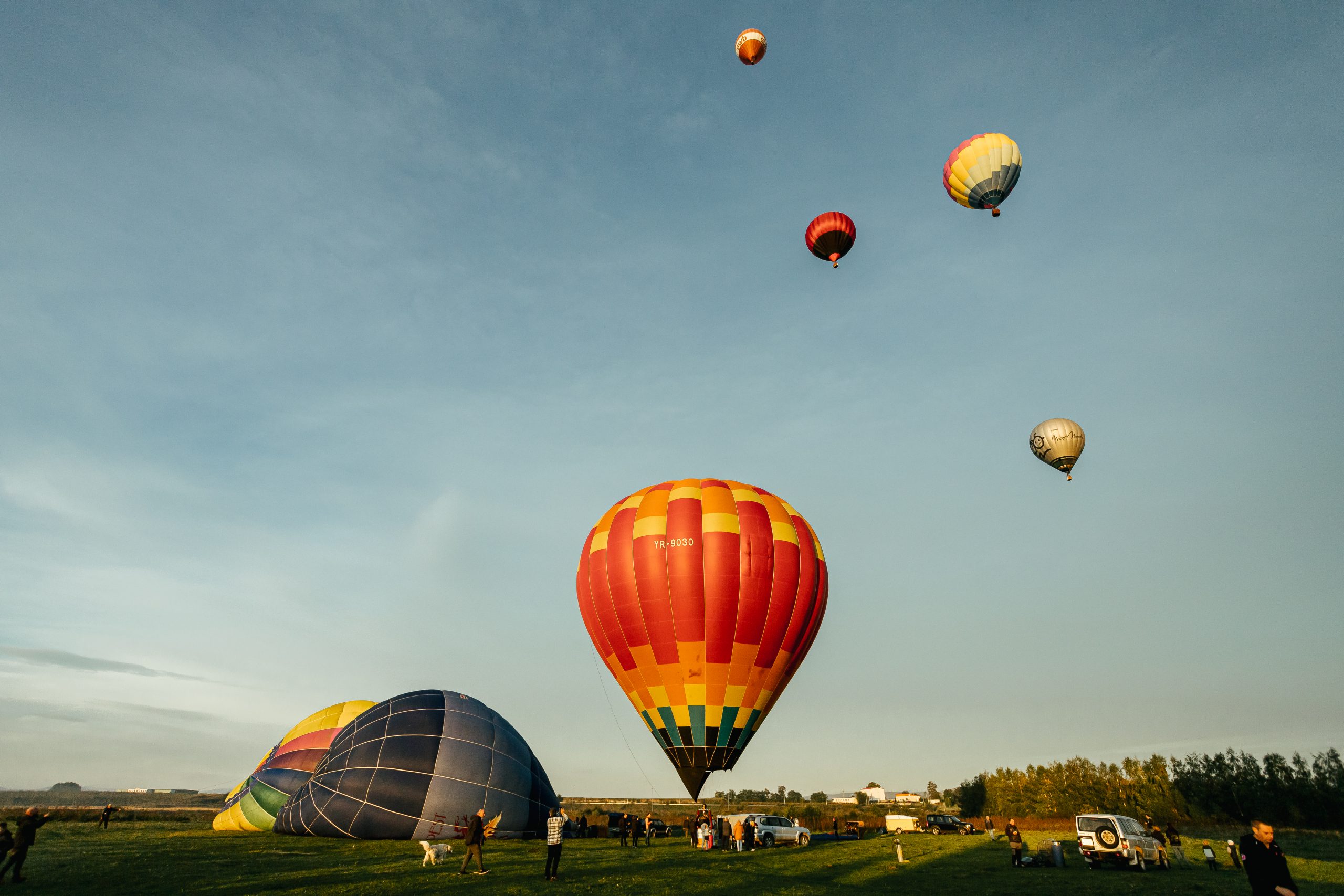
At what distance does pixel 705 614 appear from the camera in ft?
103

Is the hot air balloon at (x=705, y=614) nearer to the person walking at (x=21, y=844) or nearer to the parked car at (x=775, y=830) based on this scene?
the parked car at (x=775, y=830)

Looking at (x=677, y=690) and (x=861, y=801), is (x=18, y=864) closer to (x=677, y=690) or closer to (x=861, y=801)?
(x=677, y=690)

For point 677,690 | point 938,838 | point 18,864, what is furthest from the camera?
point 938,838

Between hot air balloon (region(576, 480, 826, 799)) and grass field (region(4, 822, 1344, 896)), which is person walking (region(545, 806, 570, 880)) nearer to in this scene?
grass field (region(4, 822, 1344, 896))

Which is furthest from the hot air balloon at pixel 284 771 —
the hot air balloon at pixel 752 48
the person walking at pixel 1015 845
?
the hot air balloon at pixel 752 48

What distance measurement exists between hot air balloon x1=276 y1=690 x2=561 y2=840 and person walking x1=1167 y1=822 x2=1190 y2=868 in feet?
77.6

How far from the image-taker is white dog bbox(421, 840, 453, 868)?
1970 cm

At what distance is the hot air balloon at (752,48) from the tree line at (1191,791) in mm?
70412

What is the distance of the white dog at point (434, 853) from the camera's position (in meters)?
19.7

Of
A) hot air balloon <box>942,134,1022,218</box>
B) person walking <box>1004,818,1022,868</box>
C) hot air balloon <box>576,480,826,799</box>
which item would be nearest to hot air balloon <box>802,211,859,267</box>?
hot air balloon <box>942,134,1022,218</box>

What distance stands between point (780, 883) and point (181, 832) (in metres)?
29.5

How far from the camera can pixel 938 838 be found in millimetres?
43281

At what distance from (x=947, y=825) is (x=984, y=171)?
46.2 meters

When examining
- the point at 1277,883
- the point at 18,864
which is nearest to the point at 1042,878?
the point at 1277,883
